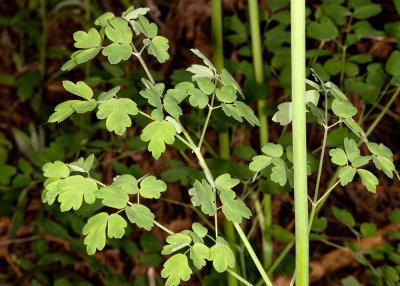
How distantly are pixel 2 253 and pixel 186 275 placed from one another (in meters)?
1.56

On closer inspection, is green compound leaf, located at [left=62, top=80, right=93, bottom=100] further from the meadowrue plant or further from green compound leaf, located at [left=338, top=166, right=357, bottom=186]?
green compound leaf, located at [left=338, top=166, right=357, bottom=186]

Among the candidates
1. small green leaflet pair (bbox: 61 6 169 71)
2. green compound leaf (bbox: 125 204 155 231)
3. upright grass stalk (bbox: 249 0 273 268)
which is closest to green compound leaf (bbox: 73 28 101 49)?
small green leaflet pair (bbox: 61 6 169 71)

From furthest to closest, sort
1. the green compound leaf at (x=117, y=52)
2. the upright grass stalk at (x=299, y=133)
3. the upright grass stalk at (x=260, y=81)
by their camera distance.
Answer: the upright grass stalk at (x=260, y=81) → the green compound leaf at (x=117, y=52) → the upright grass stalk at (x=299, y=133)

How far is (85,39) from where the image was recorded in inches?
27.9

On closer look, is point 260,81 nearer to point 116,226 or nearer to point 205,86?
point 205,86

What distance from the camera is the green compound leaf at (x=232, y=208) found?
2.15ft

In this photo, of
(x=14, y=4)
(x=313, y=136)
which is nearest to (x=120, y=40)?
(x=313, y=136)

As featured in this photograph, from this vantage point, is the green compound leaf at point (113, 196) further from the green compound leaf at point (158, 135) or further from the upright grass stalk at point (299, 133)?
the upright grass stalk at point (299, 133)

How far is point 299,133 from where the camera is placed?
0.62 meters

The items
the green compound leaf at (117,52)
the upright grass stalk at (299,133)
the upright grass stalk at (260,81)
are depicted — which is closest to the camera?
the upright grass stalk at (299,133)

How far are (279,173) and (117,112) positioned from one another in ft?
0.73

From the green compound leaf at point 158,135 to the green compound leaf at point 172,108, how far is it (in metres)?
0.02

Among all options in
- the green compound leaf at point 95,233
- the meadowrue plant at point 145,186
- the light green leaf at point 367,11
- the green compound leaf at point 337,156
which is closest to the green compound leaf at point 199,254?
the meadowrue plant at point 145,186

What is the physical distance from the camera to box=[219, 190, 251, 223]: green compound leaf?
66cm
